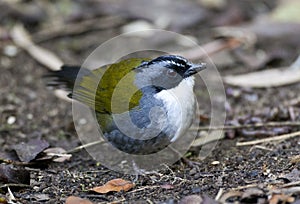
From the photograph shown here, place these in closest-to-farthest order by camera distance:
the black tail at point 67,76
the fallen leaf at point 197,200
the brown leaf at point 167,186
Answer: the fallen leaf at point 197,200
the brown leaf at point 167,186
the black tail at point 67,76

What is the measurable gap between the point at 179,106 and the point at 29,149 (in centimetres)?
115

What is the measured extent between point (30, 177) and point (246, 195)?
159cm

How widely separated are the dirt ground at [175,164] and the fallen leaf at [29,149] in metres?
0.07

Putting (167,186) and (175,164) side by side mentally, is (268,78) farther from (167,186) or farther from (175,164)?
(167,186)

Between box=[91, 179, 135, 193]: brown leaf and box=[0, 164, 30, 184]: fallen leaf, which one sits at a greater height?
box=[0, 164, 30, 184]: fallen leaf

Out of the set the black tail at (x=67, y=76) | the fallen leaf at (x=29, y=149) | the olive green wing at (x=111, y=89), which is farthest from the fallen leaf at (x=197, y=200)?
the black tail at (x=67, y=76)

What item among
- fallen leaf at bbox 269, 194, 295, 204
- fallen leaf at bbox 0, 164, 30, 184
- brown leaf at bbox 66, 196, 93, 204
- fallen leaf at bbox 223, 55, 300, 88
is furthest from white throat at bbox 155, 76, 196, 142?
fallen leaf at bbox 223, 55, 300, 88

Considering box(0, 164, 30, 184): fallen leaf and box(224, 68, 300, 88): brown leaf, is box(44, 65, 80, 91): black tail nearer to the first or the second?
box(0, 164, 30, 184): fallen leaf

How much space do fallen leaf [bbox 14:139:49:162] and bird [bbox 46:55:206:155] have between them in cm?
48

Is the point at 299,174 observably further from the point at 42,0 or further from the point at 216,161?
the point at 42,0

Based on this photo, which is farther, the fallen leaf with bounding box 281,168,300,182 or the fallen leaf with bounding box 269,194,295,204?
the fallen leaf with bounding box 281,168,300,182

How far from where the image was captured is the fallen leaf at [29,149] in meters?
4.27

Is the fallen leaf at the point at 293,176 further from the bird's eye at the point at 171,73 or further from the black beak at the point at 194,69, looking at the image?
the bird's eye at the point at 171,73

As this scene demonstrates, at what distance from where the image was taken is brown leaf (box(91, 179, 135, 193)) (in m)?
3.74
